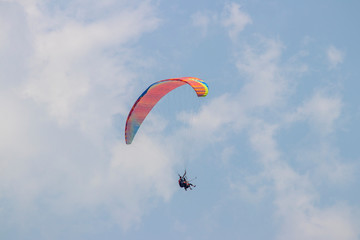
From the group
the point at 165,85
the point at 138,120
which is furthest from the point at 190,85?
the point at 138,120

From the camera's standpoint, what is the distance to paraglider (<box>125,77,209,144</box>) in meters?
59.1

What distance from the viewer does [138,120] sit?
6406cm

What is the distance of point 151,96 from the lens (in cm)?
6284

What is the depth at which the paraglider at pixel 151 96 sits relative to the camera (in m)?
59.1

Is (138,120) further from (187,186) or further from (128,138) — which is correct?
(187,186)

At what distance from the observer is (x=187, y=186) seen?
202 ft

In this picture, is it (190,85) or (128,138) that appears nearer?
(190,85)

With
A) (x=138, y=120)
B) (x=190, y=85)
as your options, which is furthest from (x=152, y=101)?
(x=190, y=85)

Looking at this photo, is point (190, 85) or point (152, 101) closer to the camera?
point (190, 85)

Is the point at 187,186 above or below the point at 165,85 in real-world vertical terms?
below

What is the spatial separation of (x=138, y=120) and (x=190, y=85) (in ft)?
26.0

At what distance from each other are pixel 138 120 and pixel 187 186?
781cm

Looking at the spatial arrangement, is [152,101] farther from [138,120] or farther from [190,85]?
[190,85]

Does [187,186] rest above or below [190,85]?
below
